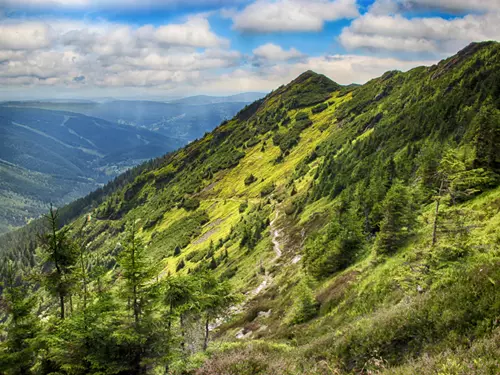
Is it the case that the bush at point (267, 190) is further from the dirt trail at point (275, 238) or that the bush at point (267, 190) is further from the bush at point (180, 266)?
the bush at point (180, 266)

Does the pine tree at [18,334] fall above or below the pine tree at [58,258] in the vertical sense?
below

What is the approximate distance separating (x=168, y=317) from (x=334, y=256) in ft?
85.1

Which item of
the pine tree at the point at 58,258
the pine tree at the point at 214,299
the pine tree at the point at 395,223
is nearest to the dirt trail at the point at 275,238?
the pine tree at the point at 214,299

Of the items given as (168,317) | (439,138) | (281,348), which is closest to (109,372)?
(168,317)

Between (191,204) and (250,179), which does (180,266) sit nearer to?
(191,204)

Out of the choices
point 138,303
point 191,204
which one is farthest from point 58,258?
point 191,204

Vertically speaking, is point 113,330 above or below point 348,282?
above

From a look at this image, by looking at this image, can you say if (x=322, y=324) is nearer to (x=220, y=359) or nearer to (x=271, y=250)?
(x=220, y=359)

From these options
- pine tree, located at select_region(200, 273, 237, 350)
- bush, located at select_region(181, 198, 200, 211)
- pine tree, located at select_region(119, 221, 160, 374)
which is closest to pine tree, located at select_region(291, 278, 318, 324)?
pine tree, located at select_region(200, 273, 237, 350)

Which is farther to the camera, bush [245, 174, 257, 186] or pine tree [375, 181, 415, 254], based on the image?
bush [245, 174, 257, 186]

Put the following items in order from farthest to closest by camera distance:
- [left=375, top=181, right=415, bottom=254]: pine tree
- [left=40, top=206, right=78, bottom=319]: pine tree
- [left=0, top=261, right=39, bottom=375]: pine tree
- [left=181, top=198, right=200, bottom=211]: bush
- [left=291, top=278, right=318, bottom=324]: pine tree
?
1. [left=181, top=198, right=200, bottom=211]: bush
2. [left=291, top=278, right=318, bottom=324]: pine tree
3. [left=375, top=181, right=415, bottom=254]: pine tree
4. [left=40, top=206, right=78, bottom=319]: pine tree
5. [left=0, top=261, right=39, bottom=375]: pine tree

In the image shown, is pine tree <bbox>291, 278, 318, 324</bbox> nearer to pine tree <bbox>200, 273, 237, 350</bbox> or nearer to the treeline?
pine tree <bbox>200, 273, 237, 350</bbox>

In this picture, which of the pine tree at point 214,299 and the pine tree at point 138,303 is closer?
the pine tree at point 138,303

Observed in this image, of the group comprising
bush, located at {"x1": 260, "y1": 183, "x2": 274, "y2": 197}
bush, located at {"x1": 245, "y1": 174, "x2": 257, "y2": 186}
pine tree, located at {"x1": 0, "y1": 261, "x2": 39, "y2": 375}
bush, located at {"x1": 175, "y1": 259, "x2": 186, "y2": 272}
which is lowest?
bush, located at {"x1": 175, "y1": 259, "x2": 186, "y2": 272}
